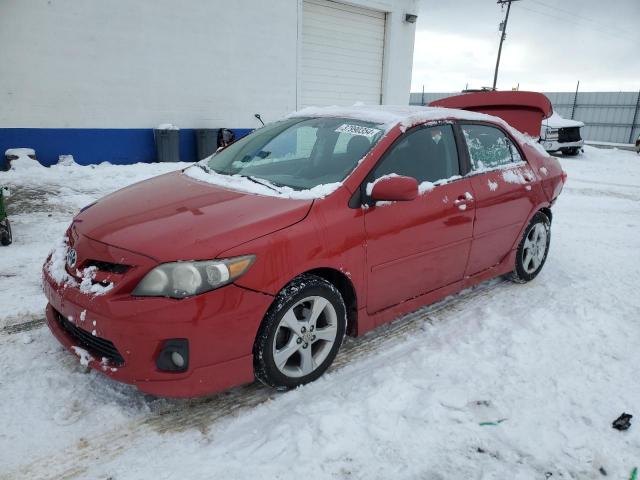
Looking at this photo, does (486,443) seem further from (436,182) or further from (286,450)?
(436,182)

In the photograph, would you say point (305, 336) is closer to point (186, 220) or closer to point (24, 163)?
point (186, 220)

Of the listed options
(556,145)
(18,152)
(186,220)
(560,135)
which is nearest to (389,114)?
(186,220)

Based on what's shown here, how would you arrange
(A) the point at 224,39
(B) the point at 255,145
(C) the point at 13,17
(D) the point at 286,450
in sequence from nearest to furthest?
(D) the point at 286,450, (B) the point at 255,145, (C) the point at 13,17, (A) the point at 224,39

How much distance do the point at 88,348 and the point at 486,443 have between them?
2.12 meters

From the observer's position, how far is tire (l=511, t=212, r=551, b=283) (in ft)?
14.5

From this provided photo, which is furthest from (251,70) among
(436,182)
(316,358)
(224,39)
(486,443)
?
(486,443)

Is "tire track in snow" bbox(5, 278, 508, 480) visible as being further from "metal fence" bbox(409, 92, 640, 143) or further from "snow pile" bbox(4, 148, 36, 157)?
"metal fence" bbox(409, 92, 640, 143)

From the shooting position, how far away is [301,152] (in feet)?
11.6

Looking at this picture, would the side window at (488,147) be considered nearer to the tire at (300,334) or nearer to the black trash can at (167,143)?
the tire at (300,334)

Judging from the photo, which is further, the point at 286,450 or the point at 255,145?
the point at 255,145

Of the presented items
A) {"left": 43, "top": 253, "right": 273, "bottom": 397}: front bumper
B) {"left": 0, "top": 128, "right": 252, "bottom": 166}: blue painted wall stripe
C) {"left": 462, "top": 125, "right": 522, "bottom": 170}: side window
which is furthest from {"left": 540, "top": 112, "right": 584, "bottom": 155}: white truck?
{"left": 43, "top": 253, "right": 273, "bottom": 397}: front bumper

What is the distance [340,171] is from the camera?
306 cm

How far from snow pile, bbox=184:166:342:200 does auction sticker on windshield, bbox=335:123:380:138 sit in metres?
0.56

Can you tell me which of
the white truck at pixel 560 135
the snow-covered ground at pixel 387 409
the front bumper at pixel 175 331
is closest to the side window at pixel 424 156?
the snow-covered ground at pixel 387 409
